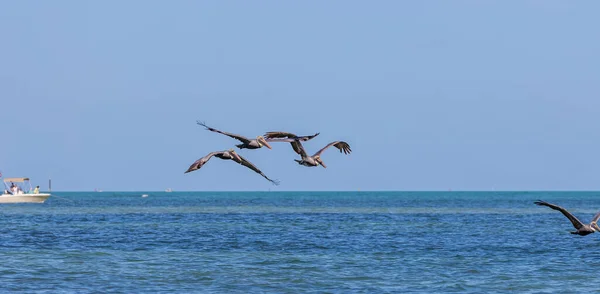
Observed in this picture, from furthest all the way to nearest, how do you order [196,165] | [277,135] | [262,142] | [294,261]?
[294,261], [277,135], [262,142], [196,165]

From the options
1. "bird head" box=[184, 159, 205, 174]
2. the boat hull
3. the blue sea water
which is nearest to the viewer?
"bird head" box=[184, 159, 205, 174]

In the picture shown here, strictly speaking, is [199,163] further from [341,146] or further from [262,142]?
[341,146]

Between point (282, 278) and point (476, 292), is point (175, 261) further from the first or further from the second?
point (476, 292)

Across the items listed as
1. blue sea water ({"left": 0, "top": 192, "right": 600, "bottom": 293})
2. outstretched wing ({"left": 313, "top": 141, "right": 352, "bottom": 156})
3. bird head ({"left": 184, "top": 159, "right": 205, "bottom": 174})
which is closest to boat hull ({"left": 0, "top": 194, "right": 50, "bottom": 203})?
blue sea water ({"left": 0, "top": 192, "right": 600, "bottom": 293})

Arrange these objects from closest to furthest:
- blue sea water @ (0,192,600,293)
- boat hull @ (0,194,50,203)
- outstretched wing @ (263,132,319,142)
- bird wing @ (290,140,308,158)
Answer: outstretched wing @ (263,132,319,142) < bird wing @ (290,140,308,158) < blue sea water @ (0,192,600,293) < boat hull @ (0,194,50,203)

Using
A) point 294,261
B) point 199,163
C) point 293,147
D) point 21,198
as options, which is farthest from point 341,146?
point 21,198

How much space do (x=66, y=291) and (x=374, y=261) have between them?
695 inches

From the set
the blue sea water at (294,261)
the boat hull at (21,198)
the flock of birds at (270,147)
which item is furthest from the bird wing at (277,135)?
the boat hull at (21,198)

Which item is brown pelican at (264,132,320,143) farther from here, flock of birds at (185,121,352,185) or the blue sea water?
the blue sea water

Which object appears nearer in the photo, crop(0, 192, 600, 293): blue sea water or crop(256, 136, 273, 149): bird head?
crop(256, 136, 273, 149): bird head

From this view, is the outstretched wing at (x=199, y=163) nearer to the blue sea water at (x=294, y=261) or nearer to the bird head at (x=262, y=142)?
the bird head at (x=262, y=142)

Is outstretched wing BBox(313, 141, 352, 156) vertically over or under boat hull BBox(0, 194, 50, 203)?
under

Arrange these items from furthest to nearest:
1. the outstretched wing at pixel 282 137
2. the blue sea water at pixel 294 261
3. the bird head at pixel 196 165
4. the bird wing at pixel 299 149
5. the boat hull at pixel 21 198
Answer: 1. the boat hull at pixel 21 198
2. the blue sea water at pixel 294 261
3. the bird wing at pixel 299 149
4. the outstretched wing at pixel 282 137
5. the bird head at pixel 196 165

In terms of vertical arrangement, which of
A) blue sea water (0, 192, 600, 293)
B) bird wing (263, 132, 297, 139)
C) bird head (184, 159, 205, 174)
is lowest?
blue sea water (0, 192, 600, 293)
